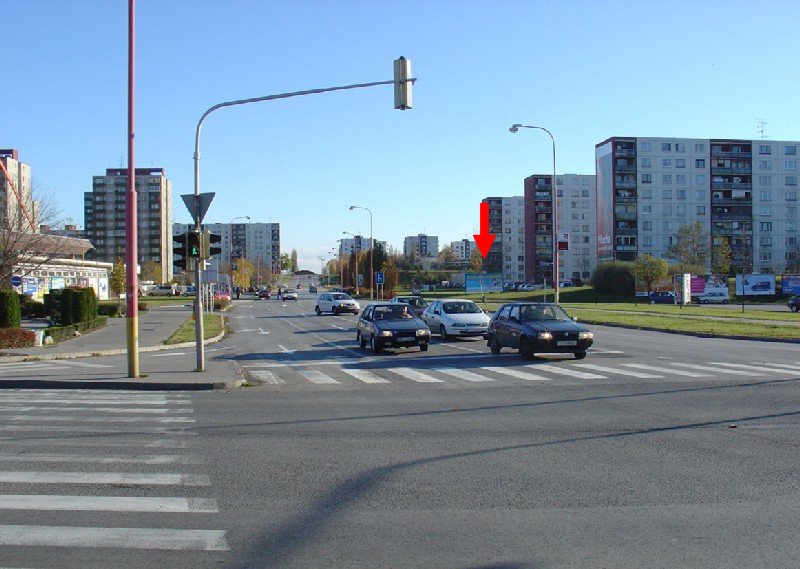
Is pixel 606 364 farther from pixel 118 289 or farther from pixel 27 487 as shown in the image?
pixel 118 289

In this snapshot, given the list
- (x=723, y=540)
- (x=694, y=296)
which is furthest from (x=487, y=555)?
(x=694, y=296)

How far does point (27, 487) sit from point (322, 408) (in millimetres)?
5936

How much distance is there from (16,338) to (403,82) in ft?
55.6

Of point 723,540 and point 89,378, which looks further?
point 89,378

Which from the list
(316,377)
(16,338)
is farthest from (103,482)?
(16,338)

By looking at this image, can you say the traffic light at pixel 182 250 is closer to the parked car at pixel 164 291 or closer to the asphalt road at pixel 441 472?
the asphalt road at pixel 441 472

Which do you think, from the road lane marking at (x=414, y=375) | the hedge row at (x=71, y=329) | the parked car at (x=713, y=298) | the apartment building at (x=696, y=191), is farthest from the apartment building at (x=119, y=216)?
the road lane marking at (x=414, y=375)

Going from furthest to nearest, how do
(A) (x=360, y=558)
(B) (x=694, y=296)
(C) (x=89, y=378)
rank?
(B) (x=694, y=296) < (C) (x=89, y=378) < (A) (x=360, y=558)

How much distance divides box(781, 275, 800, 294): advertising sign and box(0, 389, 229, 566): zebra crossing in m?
73.5

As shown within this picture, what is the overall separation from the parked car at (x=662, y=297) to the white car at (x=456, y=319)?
48.8 m

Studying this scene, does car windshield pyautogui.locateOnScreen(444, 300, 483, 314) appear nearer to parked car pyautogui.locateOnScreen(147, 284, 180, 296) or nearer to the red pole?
the red pole

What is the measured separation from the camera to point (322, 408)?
42.6 ft

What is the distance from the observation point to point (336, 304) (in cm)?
5475

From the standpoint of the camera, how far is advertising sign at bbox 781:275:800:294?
73812mm
